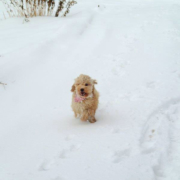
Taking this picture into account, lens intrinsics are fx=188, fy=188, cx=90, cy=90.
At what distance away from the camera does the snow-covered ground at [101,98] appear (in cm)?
261

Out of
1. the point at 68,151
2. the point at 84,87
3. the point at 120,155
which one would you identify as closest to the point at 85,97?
the point at 84,87

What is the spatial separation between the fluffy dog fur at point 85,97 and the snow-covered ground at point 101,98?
8.6 inches

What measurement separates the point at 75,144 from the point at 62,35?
15.9 feet

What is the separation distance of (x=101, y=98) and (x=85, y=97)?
3.42 feet

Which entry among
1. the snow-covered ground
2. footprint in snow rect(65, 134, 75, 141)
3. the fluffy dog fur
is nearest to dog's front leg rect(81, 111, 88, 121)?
the fluffy dog fur

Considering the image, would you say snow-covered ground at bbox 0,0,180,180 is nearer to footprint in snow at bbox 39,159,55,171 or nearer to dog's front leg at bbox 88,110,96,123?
footprint in snow at bbox 39,159,55,171

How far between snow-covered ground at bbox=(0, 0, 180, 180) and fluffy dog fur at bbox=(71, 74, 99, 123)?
22 centimetres

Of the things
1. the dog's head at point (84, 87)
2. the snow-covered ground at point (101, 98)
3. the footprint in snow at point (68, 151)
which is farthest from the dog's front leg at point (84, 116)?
the footprint in snow at point (68, 151)

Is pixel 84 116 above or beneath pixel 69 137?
above

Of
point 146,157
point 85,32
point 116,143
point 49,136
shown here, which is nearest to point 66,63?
point 85,32

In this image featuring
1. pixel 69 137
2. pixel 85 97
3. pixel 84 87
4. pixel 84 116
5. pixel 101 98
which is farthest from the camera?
pixel 101 98

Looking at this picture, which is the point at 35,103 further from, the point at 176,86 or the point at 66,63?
the point at 176,86

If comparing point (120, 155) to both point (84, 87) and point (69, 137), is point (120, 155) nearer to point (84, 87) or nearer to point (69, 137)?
point (69, 137)

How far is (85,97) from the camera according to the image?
347 centimetres
